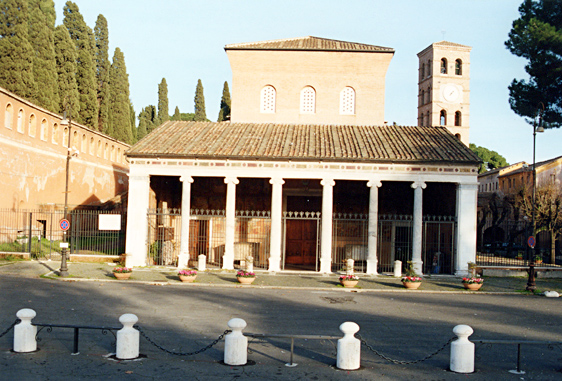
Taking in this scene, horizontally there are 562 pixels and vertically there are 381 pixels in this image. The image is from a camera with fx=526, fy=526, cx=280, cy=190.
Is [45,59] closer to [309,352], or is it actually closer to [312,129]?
[312,129]

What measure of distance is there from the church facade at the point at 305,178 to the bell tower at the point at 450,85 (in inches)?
780

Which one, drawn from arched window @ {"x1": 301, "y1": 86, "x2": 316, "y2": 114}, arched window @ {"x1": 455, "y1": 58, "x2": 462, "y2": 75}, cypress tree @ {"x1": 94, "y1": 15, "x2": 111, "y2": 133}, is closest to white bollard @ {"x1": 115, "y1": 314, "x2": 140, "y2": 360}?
arched window @ {"x1": 301, "y1": 86, "x2": 316, "y2": 114}

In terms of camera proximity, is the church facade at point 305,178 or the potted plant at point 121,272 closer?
the potted plant at point 121,272

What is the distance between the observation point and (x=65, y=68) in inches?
1576

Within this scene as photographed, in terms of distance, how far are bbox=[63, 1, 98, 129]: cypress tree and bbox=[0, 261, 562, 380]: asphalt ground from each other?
2309cm

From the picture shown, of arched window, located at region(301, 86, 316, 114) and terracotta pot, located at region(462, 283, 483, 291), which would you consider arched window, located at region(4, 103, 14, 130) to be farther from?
terracotta pot, located at region(462, 283, 483, 291)

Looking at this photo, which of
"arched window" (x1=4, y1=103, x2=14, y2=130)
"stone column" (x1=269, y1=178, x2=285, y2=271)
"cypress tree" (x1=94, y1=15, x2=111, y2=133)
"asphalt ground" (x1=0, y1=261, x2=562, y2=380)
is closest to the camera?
"asphalt ground" (x1=0, y1=261, x2=562, y2=380)

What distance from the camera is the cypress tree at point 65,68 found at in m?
39.2

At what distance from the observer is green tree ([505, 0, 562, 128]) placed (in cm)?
3138

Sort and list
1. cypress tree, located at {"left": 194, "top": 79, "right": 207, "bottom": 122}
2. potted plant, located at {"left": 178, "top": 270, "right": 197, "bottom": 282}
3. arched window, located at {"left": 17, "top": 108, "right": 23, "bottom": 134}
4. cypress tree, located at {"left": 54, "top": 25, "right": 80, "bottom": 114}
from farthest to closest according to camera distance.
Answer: cypress tree, located at {"left": 194, "top": 79, "right": 207, "bottom": 122}
cypress tree, located at {"left": 54, "top": 25, "right": 80, "bottom": 114}
arched window, located at {"left": 17, "top": 108, "right": 23, "bottom": 134}
potted plant, located at {"left": 178, "top": 270, "right": 197, "bottom": 282}

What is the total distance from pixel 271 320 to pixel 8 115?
2056 centimetres

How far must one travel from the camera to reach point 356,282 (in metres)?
19.4

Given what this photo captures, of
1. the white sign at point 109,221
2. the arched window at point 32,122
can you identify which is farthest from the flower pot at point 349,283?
the arched window at point 32,122

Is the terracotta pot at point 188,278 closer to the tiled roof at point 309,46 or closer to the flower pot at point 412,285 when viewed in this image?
the flower pot at point 412,285
